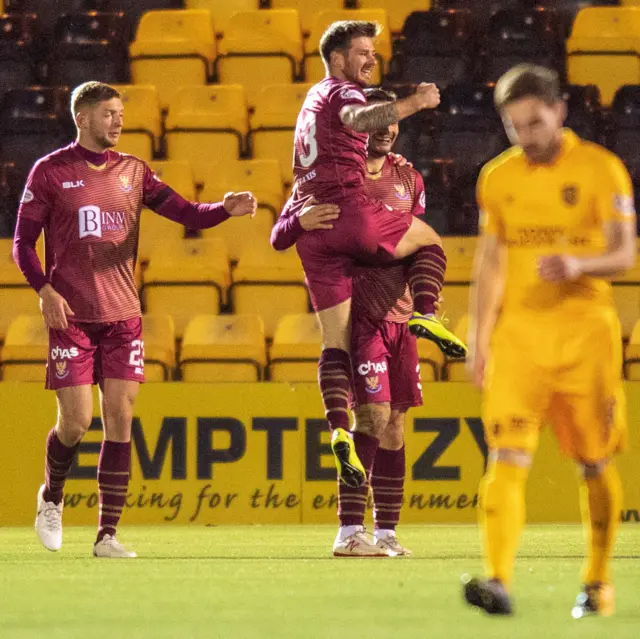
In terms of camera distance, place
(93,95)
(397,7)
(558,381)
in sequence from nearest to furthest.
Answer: (558,381) < (93,95) < (397,7)

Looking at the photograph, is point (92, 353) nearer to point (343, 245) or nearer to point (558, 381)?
point (343, 245)

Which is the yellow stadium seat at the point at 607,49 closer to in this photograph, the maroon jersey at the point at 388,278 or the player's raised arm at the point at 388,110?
the maroon jersey at the point at 388,278

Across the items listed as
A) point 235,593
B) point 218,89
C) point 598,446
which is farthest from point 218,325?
point 598,446

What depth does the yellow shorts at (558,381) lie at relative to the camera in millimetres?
4454

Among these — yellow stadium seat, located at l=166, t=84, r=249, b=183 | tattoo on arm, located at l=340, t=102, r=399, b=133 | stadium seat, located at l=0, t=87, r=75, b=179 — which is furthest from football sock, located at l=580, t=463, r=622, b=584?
stadium seat, located at l=0, t=87, r=75, b=179

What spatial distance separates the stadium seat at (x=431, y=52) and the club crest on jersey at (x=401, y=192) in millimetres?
5432

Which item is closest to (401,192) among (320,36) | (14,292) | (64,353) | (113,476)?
(64,353)

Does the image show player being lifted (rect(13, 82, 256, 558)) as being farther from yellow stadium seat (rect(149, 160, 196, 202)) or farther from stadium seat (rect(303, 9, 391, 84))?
stadium seat (rect(303, 9, 391, 84))

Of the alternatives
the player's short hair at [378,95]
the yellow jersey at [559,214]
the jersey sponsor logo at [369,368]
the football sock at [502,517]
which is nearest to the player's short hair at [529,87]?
the yellow jersey at [559,214]

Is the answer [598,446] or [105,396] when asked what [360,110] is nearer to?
[105,396]

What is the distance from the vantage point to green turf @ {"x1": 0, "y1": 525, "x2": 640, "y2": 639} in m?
4.12

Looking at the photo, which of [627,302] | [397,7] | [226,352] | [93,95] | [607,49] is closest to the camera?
[93,95]

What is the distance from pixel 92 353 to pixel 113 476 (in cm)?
59

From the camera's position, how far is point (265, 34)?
13.0m
